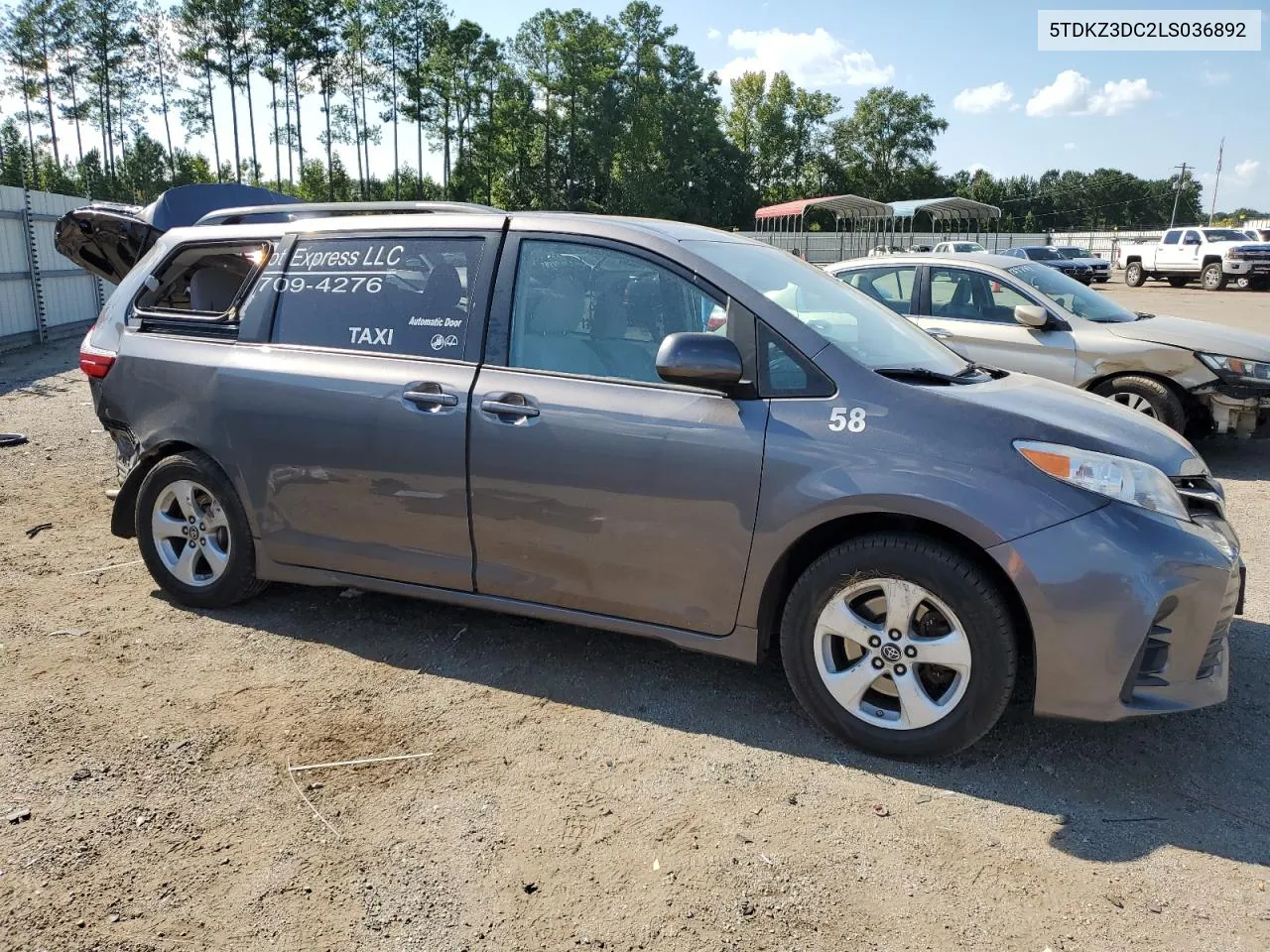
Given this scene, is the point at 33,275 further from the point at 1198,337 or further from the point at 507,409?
the point at 1198,337

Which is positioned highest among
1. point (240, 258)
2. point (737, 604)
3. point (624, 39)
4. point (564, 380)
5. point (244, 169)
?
point (624, 39)

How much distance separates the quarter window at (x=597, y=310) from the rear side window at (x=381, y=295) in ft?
0.87

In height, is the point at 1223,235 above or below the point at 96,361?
above

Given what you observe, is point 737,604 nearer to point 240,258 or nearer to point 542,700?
point 542,700

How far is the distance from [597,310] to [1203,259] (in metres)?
33.8

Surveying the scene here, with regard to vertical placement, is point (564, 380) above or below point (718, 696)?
above

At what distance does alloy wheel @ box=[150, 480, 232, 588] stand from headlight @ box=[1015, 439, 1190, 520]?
3.45 metres

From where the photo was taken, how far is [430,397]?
12.1 ft

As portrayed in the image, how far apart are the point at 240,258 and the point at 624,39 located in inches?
2866

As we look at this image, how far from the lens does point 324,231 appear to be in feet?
13.7

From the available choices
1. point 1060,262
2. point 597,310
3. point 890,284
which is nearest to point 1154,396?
point 890,284

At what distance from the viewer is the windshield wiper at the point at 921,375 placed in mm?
3246

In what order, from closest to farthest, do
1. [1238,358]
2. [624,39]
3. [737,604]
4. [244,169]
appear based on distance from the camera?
[737,604]
[1238,358]
[244,169]
[624,39]

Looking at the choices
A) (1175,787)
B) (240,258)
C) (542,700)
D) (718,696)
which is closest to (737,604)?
(718,696)
